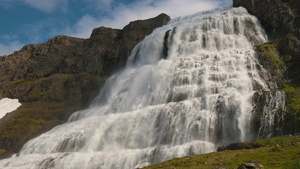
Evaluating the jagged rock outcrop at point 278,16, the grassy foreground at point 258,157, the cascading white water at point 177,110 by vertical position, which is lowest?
the grassy foreground at point 258,157

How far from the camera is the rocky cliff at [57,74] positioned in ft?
191

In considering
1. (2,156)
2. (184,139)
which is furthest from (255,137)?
(2,156)

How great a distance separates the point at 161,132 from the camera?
33.4 metres

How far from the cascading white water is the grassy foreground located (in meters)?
5.80

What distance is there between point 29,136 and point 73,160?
871 inches

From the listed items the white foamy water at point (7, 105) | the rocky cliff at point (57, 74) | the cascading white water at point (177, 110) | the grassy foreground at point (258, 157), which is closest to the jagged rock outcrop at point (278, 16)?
the cascading white water at point (177, 110)

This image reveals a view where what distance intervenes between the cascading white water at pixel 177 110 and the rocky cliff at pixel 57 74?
869 cm

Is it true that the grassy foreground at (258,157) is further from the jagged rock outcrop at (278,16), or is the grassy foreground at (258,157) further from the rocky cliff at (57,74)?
the rocky cliff at (57,74)

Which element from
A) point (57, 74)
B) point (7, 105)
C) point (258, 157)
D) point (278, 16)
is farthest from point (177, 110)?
point (57, 74)

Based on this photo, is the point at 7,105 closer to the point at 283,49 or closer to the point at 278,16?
the point at 283,49

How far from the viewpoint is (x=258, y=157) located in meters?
18.7

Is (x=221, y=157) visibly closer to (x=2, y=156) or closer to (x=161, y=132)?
(x=161, y=132)

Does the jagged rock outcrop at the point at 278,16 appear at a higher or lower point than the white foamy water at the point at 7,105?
higher

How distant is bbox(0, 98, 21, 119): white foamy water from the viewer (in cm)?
6706
